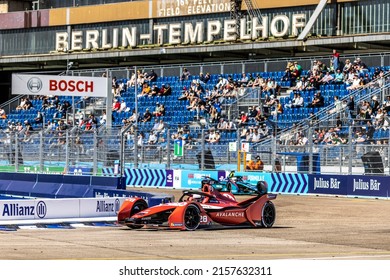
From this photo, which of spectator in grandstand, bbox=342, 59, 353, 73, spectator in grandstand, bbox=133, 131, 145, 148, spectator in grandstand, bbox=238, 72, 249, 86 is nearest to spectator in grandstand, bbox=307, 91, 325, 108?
spectator in grandstand, bbox=342, 59, 353, 73

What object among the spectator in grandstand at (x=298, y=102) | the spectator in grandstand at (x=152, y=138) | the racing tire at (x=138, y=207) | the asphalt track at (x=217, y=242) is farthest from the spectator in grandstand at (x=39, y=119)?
the racing tire at (x=138, y=207)

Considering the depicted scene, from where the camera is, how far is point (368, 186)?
113 ft

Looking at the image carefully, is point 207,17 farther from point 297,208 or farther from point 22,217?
point 22,217

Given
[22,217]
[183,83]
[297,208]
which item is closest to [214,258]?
[22,217]

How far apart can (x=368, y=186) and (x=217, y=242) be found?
52.3 feet

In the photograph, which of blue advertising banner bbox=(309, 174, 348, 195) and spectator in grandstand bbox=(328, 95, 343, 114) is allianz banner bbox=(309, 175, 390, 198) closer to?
blue advertising banner bbox=(309, 174, 348, 195)

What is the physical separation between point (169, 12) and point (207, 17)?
3.08 metres

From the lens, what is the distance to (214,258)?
53.8 ft

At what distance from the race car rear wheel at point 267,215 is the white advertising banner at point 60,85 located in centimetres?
2064

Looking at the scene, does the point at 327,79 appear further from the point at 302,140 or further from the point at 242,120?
the point at 302,140

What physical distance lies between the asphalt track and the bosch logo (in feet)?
3.78

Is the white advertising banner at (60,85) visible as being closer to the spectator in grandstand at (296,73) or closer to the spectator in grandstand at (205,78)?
the spectator in grandstand at (296,73)

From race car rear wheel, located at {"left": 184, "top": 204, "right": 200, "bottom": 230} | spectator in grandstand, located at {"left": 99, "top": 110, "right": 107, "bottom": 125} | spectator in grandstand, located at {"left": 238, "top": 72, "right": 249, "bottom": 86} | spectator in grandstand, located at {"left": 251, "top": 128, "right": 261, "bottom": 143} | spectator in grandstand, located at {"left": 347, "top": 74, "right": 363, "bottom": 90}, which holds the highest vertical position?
spectator in grandstand, located at {"left": 238, "top": 72, "right": 249, "bottom": 86}

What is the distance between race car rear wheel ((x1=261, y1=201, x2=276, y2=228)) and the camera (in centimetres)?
2338
